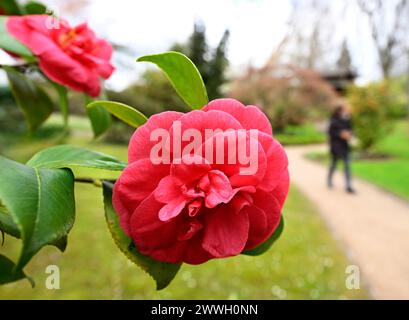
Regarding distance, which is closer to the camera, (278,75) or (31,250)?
(31,250)

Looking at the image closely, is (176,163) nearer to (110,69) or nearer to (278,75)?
(110,69)

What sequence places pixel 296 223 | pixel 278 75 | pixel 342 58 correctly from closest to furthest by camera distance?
1. pixel 296 223
2. pixel 278 75
3. pixel 342 58

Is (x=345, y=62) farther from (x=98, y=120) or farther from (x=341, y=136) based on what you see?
(x=98, y=120)

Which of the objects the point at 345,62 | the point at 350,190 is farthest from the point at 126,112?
the point at 345,62

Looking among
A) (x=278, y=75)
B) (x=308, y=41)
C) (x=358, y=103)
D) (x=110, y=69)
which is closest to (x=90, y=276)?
(x=110, y=69)

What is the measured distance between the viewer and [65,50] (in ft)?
1.78

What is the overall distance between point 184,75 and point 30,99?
1.29 feet

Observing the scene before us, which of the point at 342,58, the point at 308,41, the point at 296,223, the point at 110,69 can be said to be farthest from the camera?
the point at 342,58

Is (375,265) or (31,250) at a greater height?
(31,250)

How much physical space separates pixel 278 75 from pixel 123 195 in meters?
13.4

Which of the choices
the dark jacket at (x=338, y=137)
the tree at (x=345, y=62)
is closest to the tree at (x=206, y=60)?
the dark jacket at (x=338, y=137)

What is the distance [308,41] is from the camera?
47.5ft

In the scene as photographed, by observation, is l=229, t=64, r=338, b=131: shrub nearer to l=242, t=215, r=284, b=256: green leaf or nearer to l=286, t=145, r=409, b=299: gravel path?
l=286, t=145, r=409, b=299: gravel path
